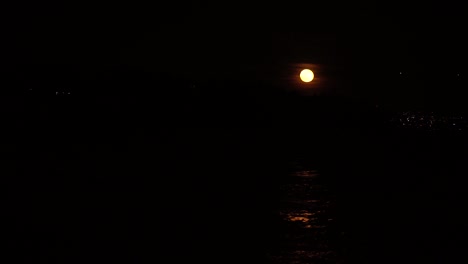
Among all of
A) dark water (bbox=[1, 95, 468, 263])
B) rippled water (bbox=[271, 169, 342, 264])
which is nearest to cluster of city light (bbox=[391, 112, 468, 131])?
dark water (bbox=[1, 95, 468, 263])

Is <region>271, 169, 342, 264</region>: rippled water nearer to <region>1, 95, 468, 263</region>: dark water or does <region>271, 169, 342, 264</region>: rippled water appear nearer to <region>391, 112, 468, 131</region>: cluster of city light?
<region>1, 95, 468, 263</region>: dark water

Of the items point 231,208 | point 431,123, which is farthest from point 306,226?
point 431,123

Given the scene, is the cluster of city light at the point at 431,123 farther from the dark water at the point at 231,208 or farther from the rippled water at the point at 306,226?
the rippled water at the point at 306,226

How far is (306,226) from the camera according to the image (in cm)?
1137

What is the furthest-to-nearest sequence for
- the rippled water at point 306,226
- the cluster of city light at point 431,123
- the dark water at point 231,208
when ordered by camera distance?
the cluster of city light at point 431,123
the dark water at point 231,208
the rippled water at point 306,226

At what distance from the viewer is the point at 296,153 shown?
98.4 feet

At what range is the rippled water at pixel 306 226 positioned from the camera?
912cm

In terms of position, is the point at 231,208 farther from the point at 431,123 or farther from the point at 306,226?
the point at 431,123

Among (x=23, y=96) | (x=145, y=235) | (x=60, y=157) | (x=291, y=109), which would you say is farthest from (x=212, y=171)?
(x=291, y=109)

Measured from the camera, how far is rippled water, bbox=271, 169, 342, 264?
912 cm

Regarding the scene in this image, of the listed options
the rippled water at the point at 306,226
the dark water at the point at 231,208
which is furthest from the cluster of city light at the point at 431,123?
the rippled water at the point at 306,226

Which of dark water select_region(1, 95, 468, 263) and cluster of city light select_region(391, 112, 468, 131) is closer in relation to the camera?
dark water select_region(1, 95, 468, 263)

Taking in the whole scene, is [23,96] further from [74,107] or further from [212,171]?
[212,171]

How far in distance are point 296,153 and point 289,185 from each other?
12.5 metres
